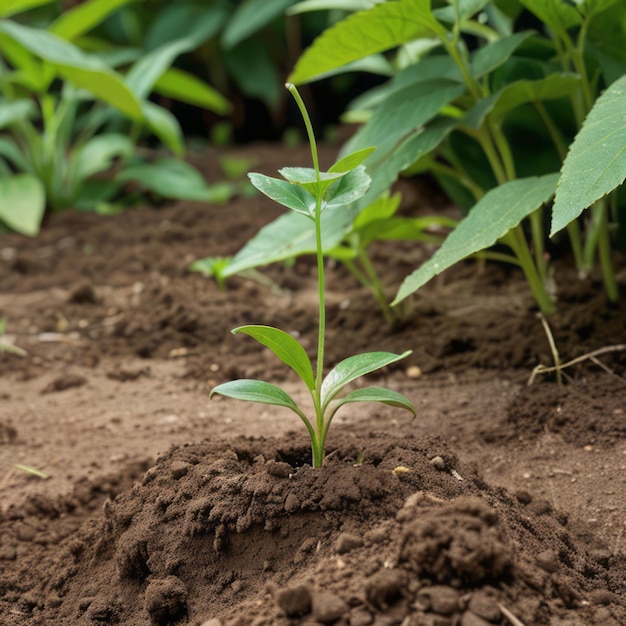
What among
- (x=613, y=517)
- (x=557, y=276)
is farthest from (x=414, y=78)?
(x=613, y=517)

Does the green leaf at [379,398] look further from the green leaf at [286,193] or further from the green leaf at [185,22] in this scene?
the green leaf at [185,22]

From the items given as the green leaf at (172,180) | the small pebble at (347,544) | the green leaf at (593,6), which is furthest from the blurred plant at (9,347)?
the green leaf at (593,6)

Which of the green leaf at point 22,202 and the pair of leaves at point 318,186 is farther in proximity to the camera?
the green leaf at point 22,202

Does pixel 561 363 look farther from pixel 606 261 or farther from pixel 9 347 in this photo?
pixel 9 347

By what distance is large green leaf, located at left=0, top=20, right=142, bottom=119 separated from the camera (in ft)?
8.16

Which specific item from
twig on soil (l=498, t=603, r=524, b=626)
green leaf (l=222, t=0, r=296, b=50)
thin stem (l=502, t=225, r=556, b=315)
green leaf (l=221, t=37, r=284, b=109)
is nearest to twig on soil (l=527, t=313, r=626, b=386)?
thin stem (l=502, t=225, r=556, b=315)

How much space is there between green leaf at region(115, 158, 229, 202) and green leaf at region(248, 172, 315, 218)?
6.87ft

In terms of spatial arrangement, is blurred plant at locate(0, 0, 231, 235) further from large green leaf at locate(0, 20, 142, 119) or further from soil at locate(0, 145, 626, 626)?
soil at locate(0, 145, 626, 626)

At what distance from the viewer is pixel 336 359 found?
1.94 m

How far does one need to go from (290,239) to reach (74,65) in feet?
3.61

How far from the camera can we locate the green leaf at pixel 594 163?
1.14 m

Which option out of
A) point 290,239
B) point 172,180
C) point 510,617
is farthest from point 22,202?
point 510,617

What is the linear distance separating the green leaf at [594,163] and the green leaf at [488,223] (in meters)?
0.16

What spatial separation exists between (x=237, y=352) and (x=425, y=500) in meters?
1.09
